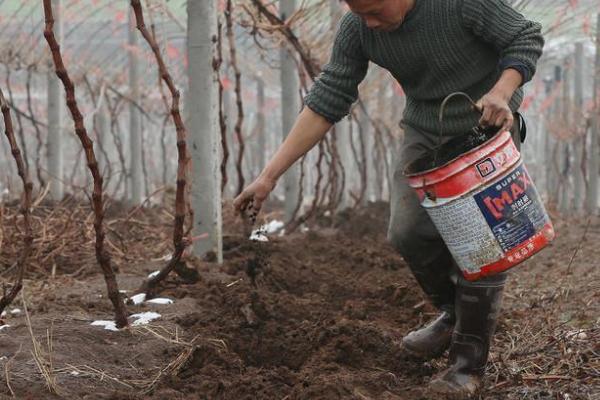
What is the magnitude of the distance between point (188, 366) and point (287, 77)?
488 cm

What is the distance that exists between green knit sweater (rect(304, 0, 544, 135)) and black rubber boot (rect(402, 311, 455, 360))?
62cm

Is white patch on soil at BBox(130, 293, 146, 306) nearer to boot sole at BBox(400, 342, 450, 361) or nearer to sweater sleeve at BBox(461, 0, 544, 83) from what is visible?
boot sole at BBox(400, 342, 450, 361)

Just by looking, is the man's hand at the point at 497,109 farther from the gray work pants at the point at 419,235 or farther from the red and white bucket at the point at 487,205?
the gray work pants at the point at 419,235

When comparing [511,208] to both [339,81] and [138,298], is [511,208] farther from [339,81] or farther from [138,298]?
[138,298]

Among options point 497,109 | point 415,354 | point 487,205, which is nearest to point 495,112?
point 497,109

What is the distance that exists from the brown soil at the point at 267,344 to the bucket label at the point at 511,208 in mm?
460

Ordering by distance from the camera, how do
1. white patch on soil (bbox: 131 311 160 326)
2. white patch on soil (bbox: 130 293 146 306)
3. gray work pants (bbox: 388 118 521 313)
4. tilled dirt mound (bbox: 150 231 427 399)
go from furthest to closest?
white patch on soil (bbox: 130 293 146 306), white patch on soil (bbox: 131 311 160 326), gray work pants (bbox: 388 118 521 313), tilled dirt mound (bbox: 150 231 427 399)

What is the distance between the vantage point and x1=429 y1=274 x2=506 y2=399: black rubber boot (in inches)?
93.4

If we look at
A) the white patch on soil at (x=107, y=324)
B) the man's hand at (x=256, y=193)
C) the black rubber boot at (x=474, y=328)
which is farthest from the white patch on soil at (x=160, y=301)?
the black rubber boot at (x=474, y=328)

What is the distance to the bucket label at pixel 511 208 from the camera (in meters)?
2.16

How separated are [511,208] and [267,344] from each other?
104 cm

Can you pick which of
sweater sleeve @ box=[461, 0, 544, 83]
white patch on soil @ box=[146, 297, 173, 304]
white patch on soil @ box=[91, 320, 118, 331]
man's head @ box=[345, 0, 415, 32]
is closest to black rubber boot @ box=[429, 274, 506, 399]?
sweater sleeve @ box=[461, 0, 544, 83]

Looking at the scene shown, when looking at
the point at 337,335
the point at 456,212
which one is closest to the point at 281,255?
the point at 337,335

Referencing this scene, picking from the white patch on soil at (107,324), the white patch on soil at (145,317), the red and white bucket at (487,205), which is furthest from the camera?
the white patch on soil at (145,317)
